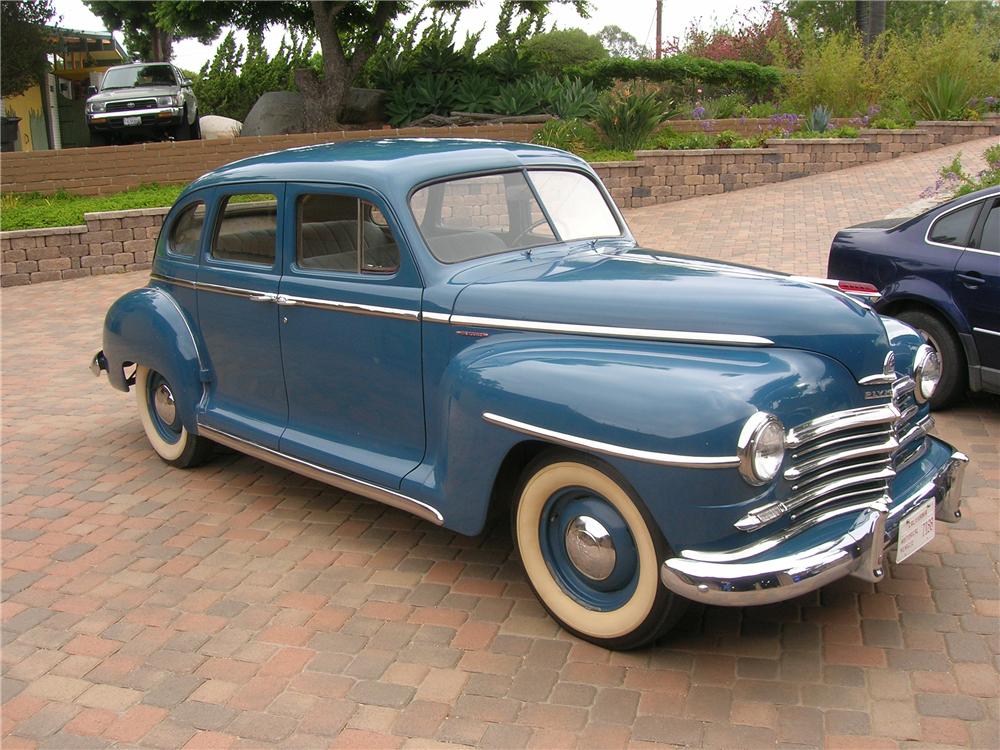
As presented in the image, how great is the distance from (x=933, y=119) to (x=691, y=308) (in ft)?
50.9

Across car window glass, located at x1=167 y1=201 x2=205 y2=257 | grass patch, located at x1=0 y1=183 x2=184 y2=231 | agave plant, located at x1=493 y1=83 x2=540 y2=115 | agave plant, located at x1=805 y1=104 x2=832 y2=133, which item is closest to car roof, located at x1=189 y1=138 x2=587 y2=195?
car window glass, located at x1=167 y1=201 x2=205 y2=257

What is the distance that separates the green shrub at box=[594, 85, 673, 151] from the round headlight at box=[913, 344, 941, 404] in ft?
40.4

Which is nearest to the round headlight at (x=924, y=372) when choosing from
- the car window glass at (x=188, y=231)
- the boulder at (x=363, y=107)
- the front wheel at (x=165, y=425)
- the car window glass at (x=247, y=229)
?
the car window glass at (x=247, y=229)

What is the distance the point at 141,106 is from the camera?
17938 millimetres

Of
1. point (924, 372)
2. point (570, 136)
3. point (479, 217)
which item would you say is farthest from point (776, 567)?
point (570, 136)

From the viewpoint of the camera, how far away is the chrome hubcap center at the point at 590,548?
3373 mm

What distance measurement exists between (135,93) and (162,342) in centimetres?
1454

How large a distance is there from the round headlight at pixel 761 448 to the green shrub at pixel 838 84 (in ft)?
54.0

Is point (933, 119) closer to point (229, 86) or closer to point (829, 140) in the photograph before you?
point (829, 140)

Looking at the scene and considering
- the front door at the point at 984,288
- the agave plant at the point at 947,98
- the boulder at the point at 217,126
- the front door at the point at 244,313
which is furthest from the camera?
the boulder at the point at 217,126

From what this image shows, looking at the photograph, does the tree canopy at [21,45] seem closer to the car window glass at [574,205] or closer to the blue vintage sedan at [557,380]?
the blue vintage sedan at [557,380]

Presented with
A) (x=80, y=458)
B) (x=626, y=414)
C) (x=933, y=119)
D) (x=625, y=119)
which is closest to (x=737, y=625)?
(x=626, y=414)

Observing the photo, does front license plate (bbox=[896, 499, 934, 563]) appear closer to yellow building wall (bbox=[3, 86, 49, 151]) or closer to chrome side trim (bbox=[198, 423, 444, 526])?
chrome side trim (bbox=[198, 423, 444, 526])

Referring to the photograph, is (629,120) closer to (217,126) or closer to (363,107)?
(363,107)
